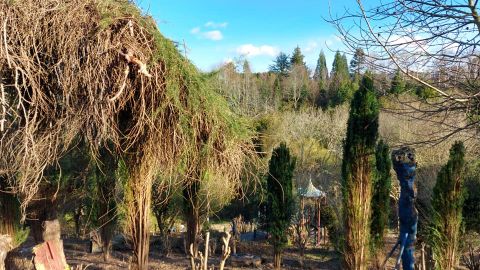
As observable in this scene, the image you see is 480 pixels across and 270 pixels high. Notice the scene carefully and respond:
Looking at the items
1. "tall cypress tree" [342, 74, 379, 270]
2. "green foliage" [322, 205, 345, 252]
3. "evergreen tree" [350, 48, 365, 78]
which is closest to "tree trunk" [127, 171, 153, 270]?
"evergreen tree" [350, 48, 365, 78]

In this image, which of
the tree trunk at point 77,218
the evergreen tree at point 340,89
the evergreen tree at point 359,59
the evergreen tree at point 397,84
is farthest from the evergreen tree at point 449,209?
the evergreen tree at point 340,89

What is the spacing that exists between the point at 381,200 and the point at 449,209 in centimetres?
142

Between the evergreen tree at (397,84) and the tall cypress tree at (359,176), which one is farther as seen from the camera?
the tall cypress tree at (359,176)

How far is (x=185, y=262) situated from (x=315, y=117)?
12.8 m

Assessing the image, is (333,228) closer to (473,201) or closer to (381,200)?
(381,200)

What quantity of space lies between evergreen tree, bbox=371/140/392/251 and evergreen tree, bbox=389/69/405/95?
3655 mm

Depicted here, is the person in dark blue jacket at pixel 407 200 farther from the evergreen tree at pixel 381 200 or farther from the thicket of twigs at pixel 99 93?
the evergreen tree at pixel 381 200

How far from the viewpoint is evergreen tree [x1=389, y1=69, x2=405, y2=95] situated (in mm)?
3766

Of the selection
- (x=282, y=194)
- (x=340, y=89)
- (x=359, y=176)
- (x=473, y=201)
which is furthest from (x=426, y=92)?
(x=340, y=89)

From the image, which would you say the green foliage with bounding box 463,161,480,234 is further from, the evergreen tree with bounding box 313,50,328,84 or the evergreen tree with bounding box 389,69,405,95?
the evergreen tree with bounding box 313,50,328,84

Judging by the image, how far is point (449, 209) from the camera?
715 centimetres

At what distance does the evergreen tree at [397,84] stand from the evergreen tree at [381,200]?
3655 mm

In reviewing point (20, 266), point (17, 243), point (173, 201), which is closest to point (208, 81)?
point (17, 243)

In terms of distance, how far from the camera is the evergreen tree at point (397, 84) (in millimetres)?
3766
